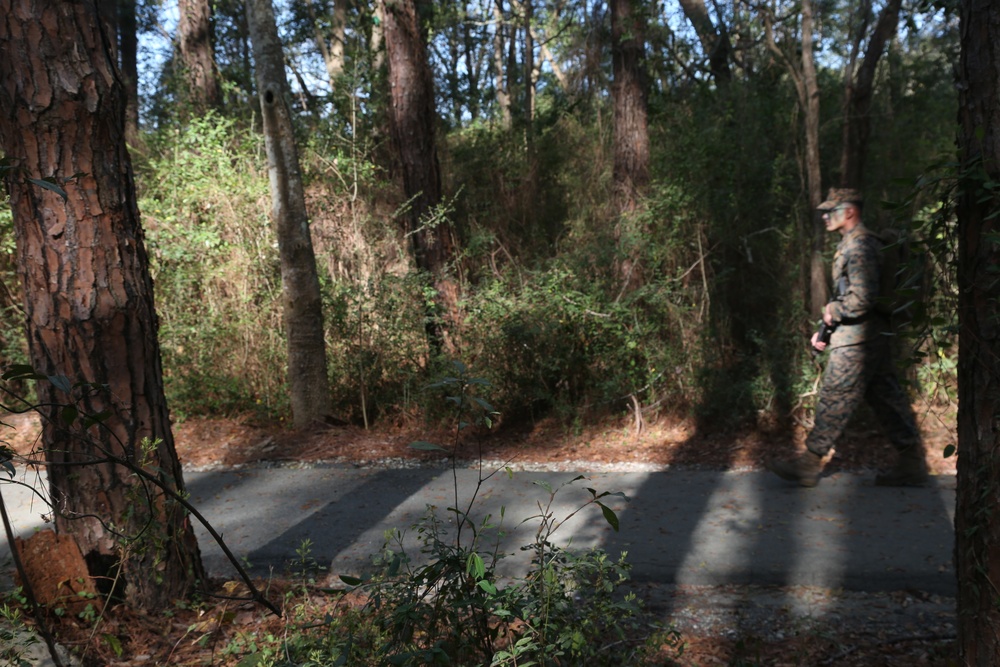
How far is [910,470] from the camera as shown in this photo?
645 cm

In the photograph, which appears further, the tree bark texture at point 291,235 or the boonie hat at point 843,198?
the tree bark texture at point 291,235

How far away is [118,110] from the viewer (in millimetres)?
4160

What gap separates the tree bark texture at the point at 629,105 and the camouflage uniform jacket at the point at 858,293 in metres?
4.89

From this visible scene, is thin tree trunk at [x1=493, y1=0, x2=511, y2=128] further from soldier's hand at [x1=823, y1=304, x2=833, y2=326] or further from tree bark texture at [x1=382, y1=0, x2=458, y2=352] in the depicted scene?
soldier's hand at [x1=823, y1=304, x2=833, y2=326]

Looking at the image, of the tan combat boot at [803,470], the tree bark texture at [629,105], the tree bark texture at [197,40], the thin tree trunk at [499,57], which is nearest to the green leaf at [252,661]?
the tan combat boot at [803,470]

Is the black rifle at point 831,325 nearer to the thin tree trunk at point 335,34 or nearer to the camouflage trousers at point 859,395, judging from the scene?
the camouflage trousers at point 859,395

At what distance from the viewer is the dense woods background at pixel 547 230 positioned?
927 centimetres

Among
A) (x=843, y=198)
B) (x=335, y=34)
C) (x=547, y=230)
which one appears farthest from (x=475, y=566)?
(x=335, y=34)

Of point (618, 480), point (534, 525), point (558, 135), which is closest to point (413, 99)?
point (558, 135)

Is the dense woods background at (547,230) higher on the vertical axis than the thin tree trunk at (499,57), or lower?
lower

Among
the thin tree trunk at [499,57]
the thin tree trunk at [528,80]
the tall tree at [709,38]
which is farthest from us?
the thin tree trunk at [499,57]

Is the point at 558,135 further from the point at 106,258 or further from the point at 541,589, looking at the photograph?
the point at 541,589

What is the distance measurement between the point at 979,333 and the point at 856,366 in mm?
3747

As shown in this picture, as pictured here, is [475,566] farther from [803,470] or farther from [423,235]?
[423,235]
